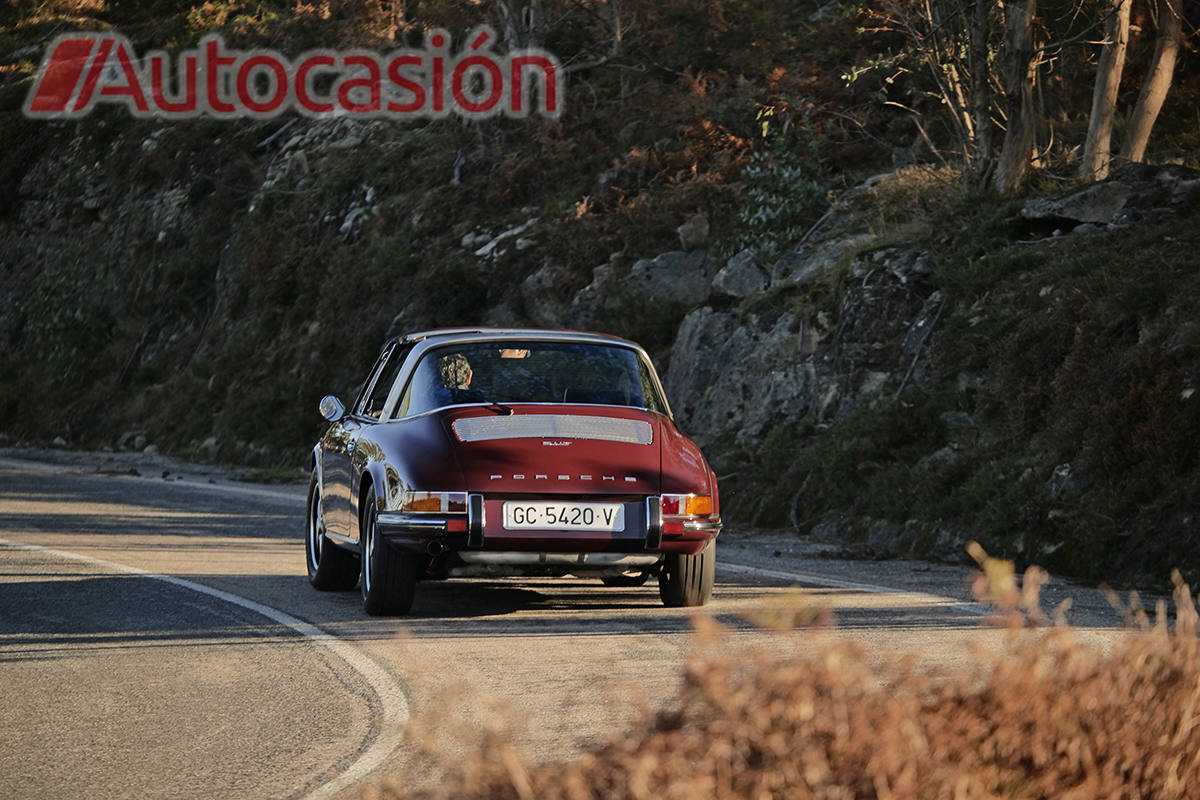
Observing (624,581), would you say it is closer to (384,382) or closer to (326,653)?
(384,382)

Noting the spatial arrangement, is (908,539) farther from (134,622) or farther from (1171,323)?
(134,622)

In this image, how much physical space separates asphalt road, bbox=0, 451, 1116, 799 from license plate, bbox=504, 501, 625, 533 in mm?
564

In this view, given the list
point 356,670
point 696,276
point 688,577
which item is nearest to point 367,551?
point 688,577

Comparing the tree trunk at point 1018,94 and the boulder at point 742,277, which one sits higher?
the tree trunk at point 1018,94

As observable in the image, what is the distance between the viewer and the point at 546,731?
6562 millimetres

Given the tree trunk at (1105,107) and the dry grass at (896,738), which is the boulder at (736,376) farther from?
the dry grass at (896,738)

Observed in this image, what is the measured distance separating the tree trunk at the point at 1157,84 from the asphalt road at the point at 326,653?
8.54 metres

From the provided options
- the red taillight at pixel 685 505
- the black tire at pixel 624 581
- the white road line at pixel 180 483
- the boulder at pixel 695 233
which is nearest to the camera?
the red taillight at pixel 685 505

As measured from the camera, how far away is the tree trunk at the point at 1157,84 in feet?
69.4

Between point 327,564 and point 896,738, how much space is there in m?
8.64

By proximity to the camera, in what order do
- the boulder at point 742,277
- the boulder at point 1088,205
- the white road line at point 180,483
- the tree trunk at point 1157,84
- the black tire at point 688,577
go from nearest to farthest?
the black tire at point 688,577, the boulder at point 1088,205, the tree trunk at point 1157,84, the white road line at point 180,483, the boulder at point 742,277

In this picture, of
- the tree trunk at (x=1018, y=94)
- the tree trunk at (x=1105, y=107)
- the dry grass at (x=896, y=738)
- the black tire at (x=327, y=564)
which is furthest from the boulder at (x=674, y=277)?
the dry grass at (x=896, y=738)

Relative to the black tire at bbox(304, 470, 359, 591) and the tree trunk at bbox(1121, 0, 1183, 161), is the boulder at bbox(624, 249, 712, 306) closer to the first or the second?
the tree trunk at bbox(1121, 0, 1183, 161)

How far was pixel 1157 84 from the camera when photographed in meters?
21.1
